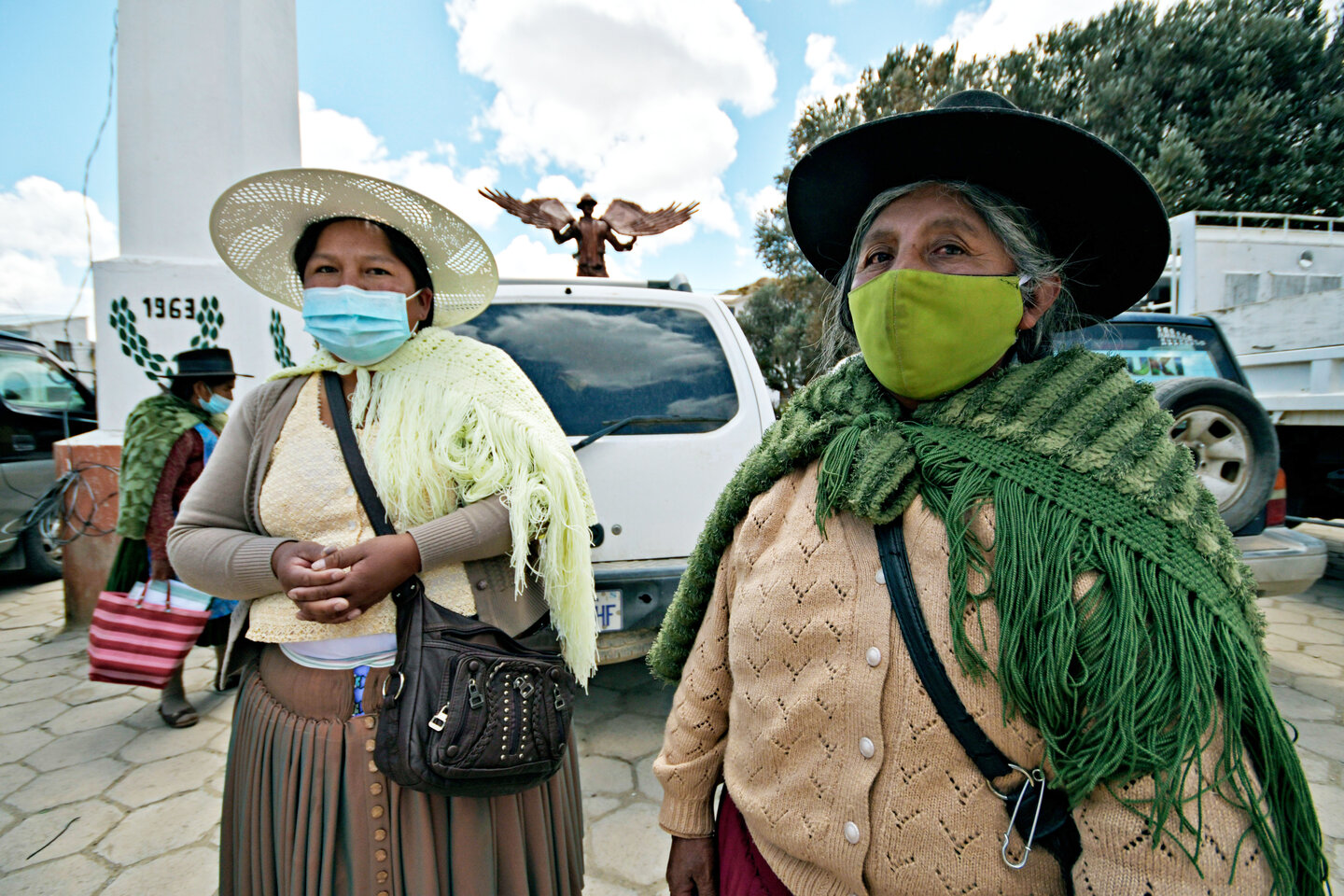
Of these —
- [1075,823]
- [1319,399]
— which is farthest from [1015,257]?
[1319,399]

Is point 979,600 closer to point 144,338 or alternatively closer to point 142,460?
point 142,460

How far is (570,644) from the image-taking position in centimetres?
158

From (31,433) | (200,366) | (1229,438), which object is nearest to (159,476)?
(200,366)

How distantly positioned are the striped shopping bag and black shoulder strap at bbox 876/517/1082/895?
314 centimetres

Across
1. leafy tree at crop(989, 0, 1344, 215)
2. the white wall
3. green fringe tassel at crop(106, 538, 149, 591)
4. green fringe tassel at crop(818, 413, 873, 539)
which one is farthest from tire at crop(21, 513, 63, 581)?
leafy tree at crop(989, 0, 1344, 215)

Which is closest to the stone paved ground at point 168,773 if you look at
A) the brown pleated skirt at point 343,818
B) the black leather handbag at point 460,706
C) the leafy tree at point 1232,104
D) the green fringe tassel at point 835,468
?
the brown pleated skirt at point 343,818

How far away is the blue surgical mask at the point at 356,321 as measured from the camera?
5.04ft

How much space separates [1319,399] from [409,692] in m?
5.94

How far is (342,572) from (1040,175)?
4.82 feet

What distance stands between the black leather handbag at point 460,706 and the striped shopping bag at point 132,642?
213cm

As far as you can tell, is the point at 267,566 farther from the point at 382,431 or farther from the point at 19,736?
the point at 19,736

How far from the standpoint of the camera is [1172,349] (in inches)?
154

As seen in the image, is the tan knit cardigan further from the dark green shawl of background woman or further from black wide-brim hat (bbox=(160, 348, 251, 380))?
black wide-brim hat (bbox=(160, 348, 251, 380))

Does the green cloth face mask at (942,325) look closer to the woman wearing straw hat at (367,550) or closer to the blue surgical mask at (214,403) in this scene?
the woman wearing straw hat at (367,550)
